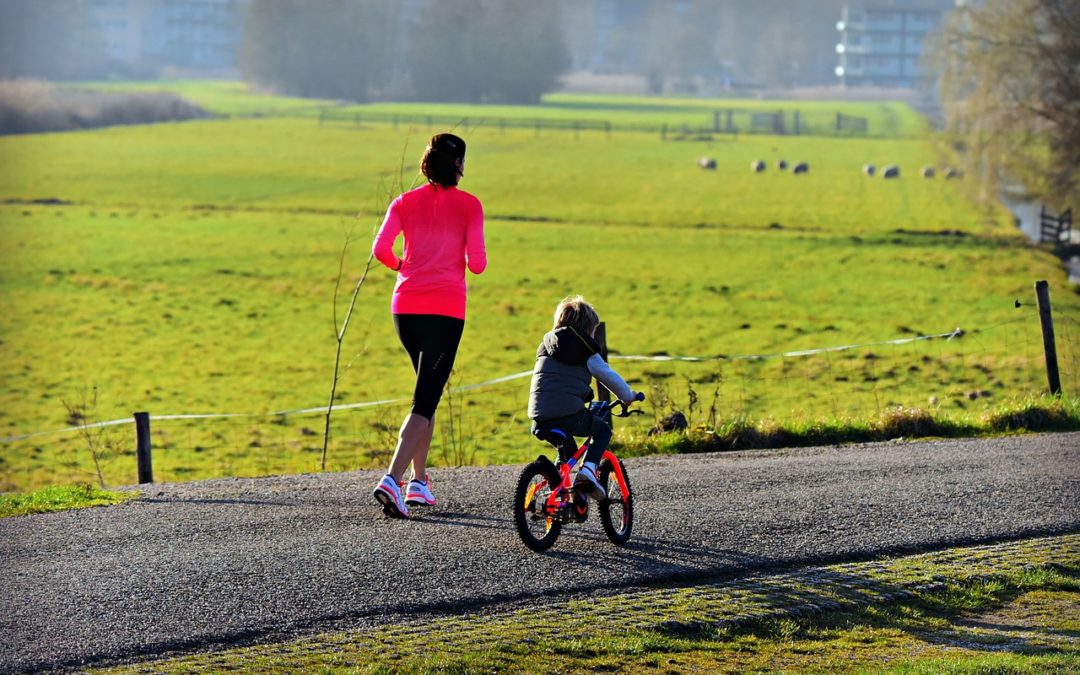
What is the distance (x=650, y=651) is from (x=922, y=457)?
5.09 m

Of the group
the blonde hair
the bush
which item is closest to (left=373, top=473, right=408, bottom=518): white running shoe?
the blonde hair

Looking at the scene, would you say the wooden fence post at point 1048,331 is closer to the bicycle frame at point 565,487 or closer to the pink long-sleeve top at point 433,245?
the bicycle frame at point 565,487

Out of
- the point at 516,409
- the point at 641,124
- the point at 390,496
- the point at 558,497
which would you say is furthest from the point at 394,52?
the point at 558,497

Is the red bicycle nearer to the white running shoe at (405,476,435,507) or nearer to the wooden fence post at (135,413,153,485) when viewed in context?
the white running shoe at (405,476,435,507)

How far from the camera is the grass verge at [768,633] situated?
6.18 meters

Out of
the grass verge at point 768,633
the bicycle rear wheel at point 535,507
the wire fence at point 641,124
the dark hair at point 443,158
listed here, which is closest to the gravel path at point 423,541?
the bicycle rear wheel at point 535,507

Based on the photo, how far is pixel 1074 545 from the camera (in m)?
8.30

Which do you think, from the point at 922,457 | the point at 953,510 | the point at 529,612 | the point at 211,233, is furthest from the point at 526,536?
the point at 211,233

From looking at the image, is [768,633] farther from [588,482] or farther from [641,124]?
[641,124]

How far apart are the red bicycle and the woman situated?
2.74 feet

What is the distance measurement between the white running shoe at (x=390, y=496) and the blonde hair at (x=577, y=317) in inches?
55.5

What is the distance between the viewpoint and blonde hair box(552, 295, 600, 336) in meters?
7.73

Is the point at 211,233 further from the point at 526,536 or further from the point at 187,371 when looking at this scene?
the point at 526,536

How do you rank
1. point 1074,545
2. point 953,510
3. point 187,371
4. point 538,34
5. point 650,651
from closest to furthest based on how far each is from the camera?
point 650,651
point 1074,545
point 953,510
point 187,371
point 538,34
